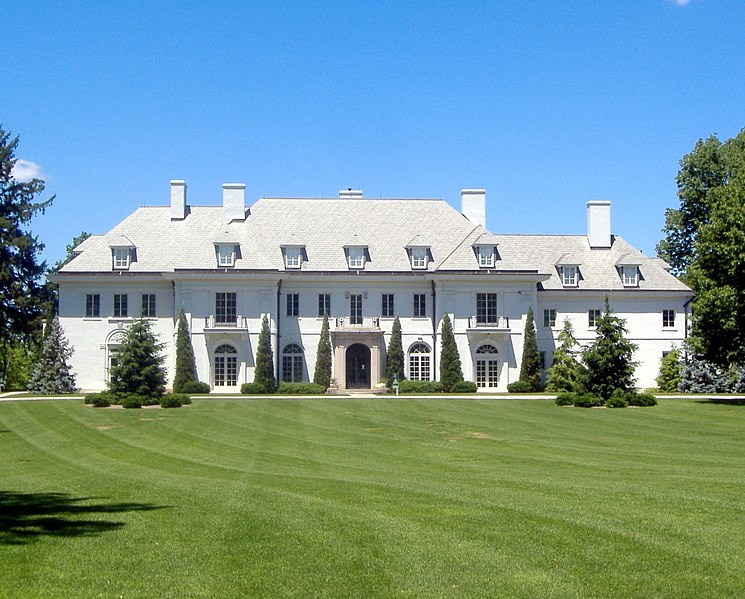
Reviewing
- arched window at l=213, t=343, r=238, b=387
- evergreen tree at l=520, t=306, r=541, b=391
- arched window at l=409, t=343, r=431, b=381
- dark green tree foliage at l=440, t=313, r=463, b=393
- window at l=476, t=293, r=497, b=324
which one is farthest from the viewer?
arched window at l=409, t=343, r=431, b=381

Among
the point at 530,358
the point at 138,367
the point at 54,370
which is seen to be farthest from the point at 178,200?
the point at 530,358

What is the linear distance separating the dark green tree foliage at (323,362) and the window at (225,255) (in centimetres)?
660

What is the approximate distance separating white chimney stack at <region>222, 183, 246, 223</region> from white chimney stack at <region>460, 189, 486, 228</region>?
1355 cm

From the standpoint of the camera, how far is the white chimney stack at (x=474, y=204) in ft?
179

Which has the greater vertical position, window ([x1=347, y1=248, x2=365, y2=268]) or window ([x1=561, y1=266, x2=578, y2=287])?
window ([x1=347, y1=248, x2=365, y2=268])

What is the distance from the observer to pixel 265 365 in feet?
158

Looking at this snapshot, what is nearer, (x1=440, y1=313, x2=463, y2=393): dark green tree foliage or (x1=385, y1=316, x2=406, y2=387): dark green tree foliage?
(x1=440, y1=313, x2=463, y2=393): dark green tree foliage

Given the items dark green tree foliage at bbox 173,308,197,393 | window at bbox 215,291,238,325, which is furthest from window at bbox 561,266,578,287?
dark green tree foliage at bbox 173,308,197,393

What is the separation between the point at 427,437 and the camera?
25.7 metres

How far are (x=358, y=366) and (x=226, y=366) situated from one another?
749 cm

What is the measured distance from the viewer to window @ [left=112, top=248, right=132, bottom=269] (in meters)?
50.7

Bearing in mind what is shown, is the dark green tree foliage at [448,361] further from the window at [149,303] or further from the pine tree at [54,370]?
the pine tree at [54,370]

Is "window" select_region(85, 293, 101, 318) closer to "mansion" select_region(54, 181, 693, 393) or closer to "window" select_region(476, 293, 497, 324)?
"mansion" select_region(54, 181, 693, 393)

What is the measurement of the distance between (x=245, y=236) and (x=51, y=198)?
16.6 meters
